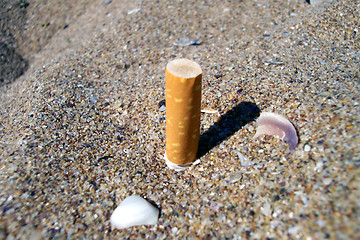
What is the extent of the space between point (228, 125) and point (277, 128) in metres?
0.39

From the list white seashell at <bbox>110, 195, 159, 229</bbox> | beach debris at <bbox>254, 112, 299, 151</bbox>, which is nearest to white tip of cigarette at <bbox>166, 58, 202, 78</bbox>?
beach debris at <bbox>254, 112, 299, 151</bbox>

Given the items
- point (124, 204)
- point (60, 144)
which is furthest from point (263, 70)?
point (60, 144)

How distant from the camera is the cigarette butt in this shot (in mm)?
1466

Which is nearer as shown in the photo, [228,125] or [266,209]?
[266,209]

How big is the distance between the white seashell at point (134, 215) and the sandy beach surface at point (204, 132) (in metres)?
0.04

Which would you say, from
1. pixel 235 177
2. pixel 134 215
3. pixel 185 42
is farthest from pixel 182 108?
pixel 185 42

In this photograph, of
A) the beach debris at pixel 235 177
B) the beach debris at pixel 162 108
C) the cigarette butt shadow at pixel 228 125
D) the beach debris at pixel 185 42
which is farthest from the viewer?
the beach debris at pixel 185 42

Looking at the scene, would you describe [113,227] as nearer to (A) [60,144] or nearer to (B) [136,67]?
(A) [60,144]

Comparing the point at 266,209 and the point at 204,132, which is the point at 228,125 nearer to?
the point at 204,132

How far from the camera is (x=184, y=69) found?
58.2 inches

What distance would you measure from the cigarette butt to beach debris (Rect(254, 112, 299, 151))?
0.50m

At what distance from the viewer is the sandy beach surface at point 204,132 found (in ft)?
4.78

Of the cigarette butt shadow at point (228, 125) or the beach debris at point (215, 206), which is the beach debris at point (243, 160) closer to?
the cigarette butt shadow at point (228, 125)

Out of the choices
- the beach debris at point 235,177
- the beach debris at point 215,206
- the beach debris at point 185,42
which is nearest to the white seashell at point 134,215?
the beach debris at point 215,206
